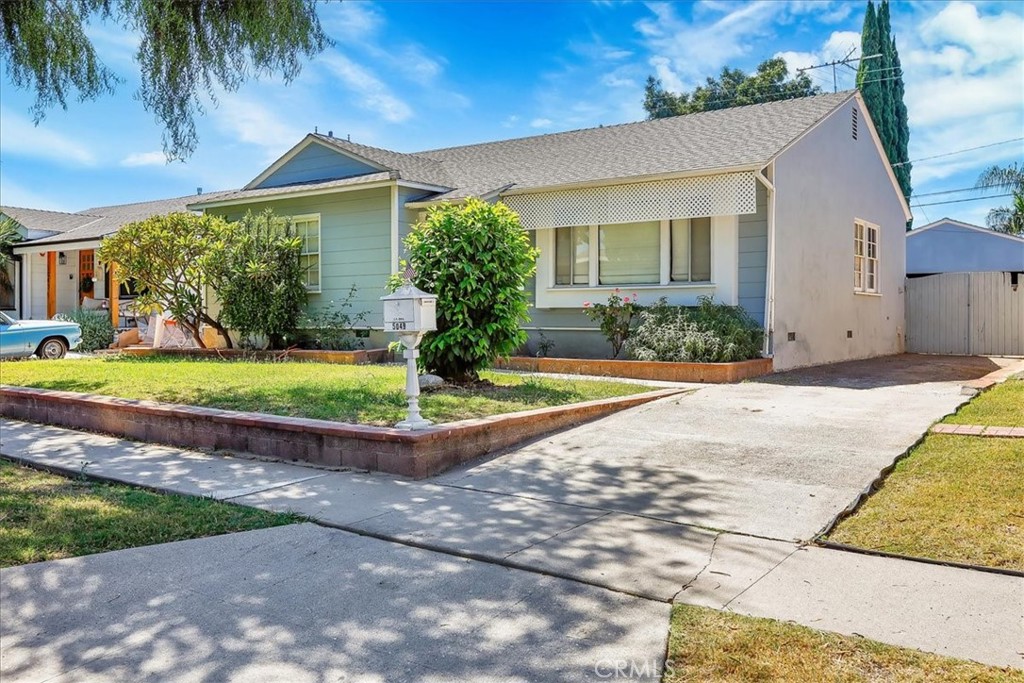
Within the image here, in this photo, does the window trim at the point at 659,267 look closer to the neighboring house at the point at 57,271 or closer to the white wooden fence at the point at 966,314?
the white wooden fence at the point at 966,314

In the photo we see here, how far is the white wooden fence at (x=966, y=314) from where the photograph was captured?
1684cm

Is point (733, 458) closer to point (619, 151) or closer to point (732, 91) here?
point (619, 151)

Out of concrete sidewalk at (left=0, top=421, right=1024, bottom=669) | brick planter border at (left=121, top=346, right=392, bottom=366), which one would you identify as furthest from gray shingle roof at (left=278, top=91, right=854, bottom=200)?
concrete sidewalk at (left=0, top=421, right=1024, bottom=669)

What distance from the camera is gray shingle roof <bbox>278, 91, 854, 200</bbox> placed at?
40.1 ft

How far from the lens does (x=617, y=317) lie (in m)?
12.2

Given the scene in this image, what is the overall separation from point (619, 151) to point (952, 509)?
10786 mm

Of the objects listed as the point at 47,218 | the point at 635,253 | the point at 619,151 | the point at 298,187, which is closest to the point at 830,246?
the point at 635,253

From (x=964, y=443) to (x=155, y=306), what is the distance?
1422 centimetres

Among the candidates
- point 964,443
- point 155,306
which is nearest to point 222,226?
point 155,306

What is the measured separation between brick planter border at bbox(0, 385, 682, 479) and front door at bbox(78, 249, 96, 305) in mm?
15965

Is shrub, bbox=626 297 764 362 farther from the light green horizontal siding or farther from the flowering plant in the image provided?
the light green horizontal siding

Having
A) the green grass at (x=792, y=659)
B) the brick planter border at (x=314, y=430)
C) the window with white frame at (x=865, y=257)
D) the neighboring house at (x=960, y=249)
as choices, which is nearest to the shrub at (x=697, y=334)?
the brick planter border at (x=314, y=430)

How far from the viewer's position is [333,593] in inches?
141

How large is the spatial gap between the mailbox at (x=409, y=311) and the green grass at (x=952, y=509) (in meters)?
3.65
